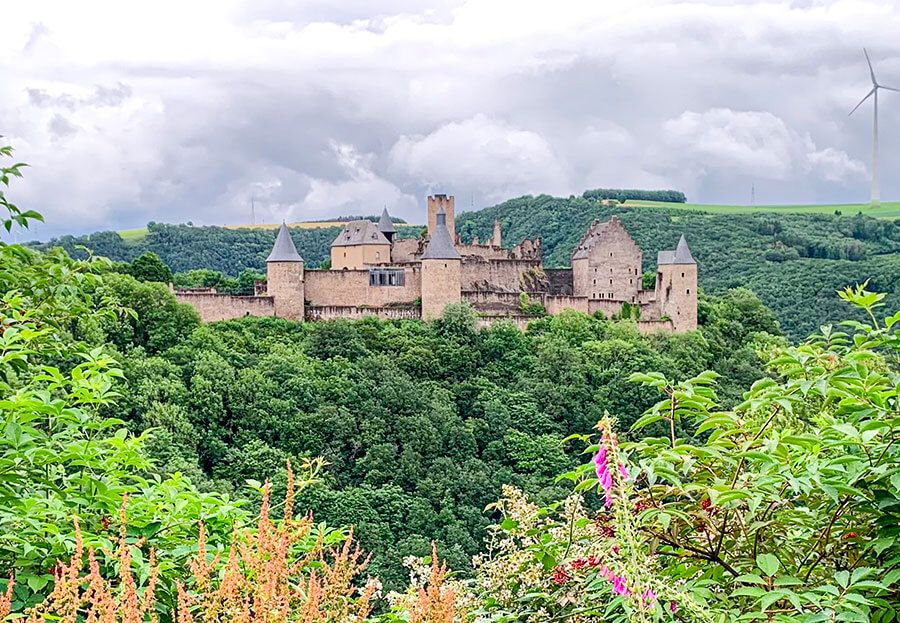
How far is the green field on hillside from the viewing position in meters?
89.1

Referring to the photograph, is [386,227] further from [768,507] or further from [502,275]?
[768,507]

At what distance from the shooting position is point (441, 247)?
4319 centimetres

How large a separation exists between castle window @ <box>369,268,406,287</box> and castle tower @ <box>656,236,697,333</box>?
9891 millimetres

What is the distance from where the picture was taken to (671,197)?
93875mm

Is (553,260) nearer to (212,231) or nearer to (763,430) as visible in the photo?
(212,231)

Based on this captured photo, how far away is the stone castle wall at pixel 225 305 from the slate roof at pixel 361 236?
17.0 feet

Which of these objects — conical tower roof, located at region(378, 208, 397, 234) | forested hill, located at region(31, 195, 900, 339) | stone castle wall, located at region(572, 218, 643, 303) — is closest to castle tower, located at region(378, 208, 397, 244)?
conical tower roof, located at region(378, 208, 397, 234)

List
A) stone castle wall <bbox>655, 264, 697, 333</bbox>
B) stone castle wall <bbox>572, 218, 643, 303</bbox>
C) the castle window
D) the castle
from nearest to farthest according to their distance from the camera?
the castle
the castle window
stone castle wall <bbox>655, 264, 697, 333</bbox>
stone castle wall <bbox>572, 218, 643, 303</bbox>

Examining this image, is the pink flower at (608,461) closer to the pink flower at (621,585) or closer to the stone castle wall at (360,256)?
the pink flower at (621,585)

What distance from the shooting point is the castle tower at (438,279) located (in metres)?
42.7

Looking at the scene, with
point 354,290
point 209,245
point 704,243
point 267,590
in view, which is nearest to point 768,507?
point 267,590

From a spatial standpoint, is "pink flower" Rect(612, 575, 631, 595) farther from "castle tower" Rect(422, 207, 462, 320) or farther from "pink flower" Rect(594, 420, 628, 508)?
"castle tower" Rect(422, 207, 462, 320)

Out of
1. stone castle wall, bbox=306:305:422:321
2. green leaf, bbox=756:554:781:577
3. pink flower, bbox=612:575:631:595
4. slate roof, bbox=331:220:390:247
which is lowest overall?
stone castle wall, bbox=306:305:422:321

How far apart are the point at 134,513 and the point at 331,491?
98.5 ft
